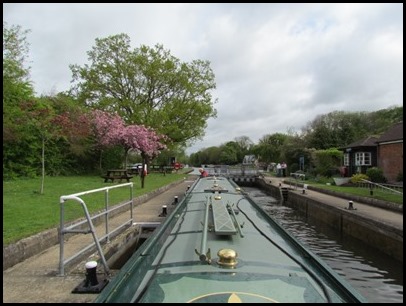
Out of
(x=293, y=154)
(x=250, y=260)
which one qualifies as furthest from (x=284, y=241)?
(x=293, y=154)

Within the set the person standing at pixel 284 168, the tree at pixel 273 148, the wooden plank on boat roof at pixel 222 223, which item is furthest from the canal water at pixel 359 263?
the tree at pixel 273 148

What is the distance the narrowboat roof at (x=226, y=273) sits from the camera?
2598mm

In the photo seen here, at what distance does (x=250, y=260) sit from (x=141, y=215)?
8.04m

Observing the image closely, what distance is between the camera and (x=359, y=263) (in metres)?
9.37

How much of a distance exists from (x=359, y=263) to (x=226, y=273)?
305 inches

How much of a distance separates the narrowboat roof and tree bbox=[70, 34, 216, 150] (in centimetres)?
2806

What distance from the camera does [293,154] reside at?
42.2 m

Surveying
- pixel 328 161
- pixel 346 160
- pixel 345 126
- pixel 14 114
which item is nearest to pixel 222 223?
pixel 14 114

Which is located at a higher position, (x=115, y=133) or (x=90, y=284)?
(x=115, y=133)

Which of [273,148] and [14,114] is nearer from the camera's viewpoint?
[14,114]

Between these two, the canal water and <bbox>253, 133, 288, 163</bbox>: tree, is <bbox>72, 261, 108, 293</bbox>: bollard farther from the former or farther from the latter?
<bbox>253, 133, 288, 163</bbox>: tree

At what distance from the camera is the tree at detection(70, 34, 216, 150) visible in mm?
32406

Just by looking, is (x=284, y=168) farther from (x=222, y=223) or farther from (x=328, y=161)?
(x=222, y=223)

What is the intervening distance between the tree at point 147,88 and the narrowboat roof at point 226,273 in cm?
2806
